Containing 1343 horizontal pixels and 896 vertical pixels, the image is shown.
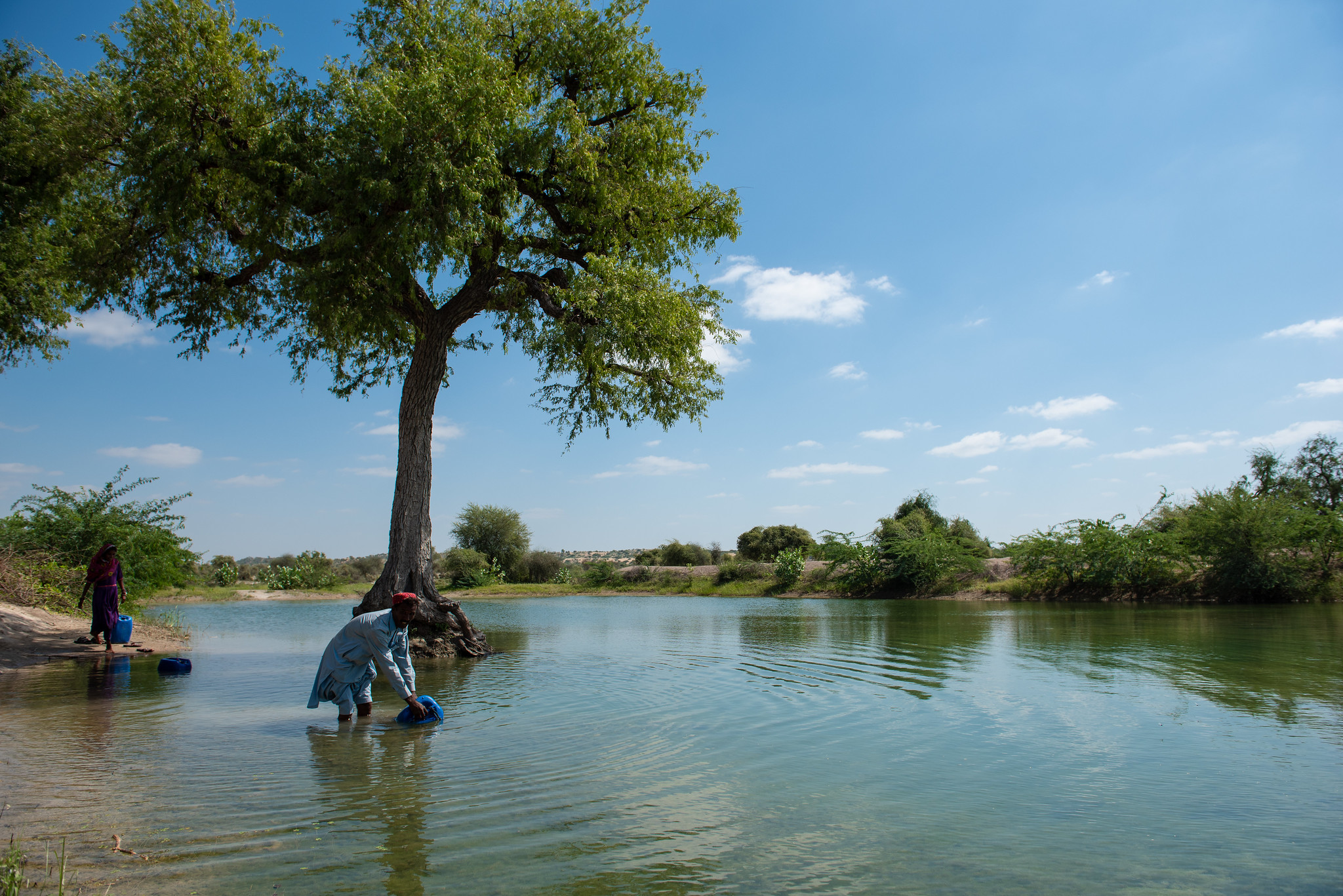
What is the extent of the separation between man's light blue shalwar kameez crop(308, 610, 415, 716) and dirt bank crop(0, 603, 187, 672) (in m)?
7.17

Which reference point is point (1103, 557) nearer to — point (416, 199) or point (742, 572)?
point (742, 572)

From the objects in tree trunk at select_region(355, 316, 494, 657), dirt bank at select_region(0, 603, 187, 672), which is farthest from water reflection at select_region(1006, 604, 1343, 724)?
dirt bank at select_region(0, 603, 187, 672)

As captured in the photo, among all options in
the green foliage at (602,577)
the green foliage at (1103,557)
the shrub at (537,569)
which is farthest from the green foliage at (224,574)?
the green foliage at (1103,557)

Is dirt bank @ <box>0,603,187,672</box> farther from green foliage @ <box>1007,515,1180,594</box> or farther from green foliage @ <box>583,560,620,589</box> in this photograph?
green foliage @ <box>583,560,620,589</box>

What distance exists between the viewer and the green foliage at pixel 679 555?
69.0 metres

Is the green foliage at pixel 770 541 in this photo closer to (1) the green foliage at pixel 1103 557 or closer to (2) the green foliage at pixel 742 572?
(2) the green foliage at pixel 742 572

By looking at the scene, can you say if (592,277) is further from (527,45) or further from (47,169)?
(47,169)

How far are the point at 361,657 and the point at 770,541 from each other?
207 ft

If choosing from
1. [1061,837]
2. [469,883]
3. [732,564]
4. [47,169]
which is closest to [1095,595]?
[732,564]

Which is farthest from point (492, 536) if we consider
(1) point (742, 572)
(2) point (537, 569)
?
(1) point (742, 572)

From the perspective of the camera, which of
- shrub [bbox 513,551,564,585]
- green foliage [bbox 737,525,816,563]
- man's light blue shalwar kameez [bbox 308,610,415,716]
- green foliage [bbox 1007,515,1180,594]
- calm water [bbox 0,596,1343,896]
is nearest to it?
calm water [bbox 0,596,1343,896]

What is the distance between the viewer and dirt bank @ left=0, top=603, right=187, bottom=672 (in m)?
12.4

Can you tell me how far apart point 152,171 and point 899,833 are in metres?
15.3

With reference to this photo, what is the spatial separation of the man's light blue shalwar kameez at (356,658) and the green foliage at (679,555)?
199ft
